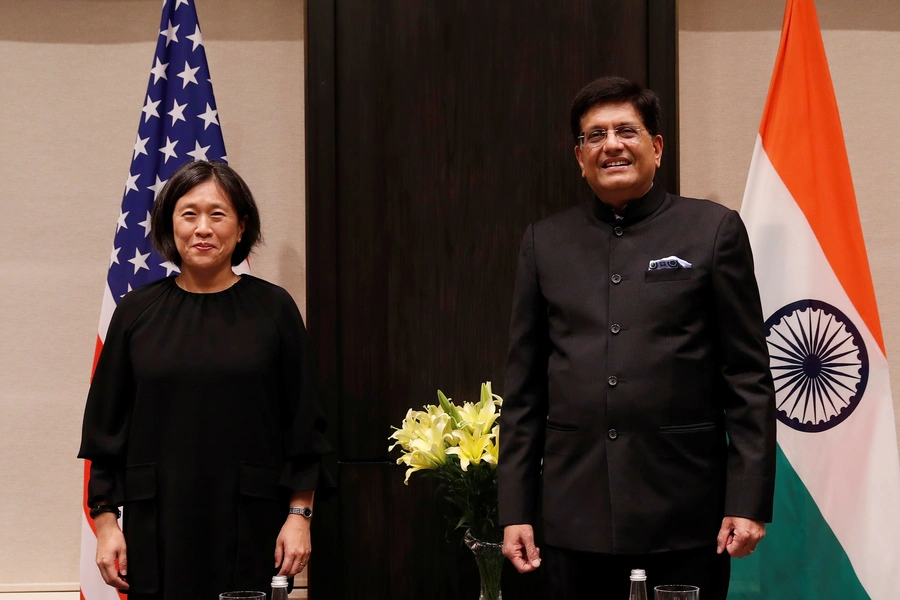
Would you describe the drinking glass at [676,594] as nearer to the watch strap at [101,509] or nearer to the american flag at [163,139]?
the watch strap at [101,509]

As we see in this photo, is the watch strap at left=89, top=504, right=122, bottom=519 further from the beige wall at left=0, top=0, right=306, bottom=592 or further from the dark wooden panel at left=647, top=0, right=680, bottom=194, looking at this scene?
the dark wooden panel at left=647, top=0, right=680, bottom=194

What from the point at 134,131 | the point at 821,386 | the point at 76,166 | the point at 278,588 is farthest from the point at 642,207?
the point at 76,166

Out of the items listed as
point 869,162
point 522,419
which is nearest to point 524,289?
point 522,419

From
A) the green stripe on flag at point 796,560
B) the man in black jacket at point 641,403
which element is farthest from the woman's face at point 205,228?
the green stripe on flag at point 796,560

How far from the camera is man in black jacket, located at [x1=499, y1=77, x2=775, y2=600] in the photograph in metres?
1.71

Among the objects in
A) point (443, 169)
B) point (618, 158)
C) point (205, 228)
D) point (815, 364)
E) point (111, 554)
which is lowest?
point (111, 554)

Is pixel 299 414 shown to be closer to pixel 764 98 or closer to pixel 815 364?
pixel 815 364

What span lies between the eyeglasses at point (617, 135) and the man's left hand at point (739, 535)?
0.76 metres

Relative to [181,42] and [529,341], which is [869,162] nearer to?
[529,341]

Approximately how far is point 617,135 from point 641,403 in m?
0.54

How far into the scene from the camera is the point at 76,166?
3084mm

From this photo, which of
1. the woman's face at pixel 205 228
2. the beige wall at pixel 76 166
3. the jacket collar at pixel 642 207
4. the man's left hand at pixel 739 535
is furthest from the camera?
the beige wall at pixel 76 166

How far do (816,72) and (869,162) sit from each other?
63 cm

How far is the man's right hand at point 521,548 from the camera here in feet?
5.88
